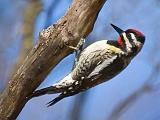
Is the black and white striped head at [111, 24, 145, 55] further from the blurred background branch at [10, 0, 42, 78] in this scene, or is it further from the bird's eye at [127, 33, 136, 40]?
the blurred background branch at [10, 0, 42, 78]

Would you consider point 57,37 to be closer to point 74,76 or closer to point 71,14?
point 71,14

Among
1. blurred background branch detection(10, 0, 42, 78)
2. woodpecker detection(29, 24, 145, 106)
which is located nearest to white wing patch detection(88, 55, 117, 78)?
woodpecker detection(29, 24, 145, 106)

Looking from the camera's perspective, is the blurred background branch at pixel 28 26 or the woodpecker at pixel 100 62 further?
the blurred background branch at pixel 28 26

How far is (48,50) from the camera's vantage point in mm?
1853

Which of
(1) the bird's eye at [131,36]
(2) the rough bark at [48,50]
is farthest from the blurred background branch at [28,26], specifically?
(2) the rough bark at [48,50]

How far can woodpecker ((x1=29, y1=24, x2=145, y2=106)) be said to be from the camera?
2.11 m

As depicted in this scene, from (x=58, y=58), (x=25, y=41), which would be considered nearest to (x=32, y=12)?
(x=25, y=41)

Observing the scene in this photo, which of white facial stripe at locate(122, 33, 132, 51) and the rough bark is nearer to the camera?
the rough bark

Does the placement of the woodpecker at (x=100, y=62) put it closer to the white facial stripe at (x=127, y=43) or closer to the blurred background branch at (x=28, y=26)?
the white facial stripe at (x=127, y=43)

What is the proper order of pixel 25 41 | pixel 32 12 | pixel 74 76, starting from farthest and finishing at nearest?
1. pixel 32 12
2. pixel 25 41
3. pixel 74 76

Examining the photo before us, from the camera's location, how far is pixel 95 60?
2.20 m

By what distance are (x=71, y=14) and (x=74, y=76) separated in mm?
389

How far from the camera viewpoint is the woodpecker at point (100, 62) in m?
2.11

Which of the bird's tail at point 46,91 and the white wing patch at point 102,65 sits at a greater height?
the white wing patch at point 102,65
